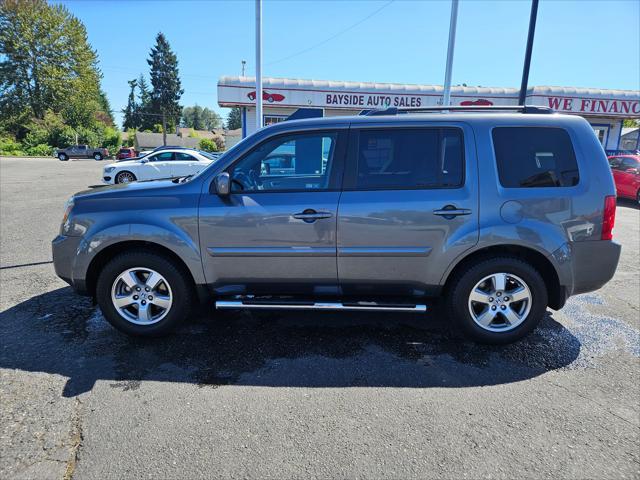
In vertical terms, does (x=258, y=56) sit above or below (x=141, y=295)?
above

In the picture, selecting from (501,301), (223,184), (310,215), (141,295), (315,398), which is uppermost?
(223,184)

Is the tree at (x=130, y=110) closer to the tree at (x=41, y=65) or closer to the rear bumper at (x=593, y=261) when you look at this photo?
the tree at (x=41, y=65)

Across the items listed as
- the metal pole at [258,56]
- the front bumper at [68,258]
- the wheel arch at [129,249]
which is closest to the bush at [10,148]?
the metal pole at [258,56]

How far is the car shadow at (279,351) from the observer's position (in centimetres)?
318

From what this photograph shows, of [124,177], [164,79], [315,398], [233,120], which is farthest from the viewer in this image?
[233,120]

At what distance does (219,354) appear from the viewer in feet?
11.5

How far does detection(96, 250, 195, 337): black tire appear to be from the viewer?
3633mm

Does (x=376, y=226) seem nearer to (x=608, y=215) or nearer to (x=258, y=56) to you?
(x=608, y=215)

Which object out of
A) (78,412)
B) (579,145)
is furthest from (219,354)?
(579,145)

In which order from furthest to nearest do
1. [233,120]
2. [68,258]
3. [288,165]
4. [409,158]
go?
1. [233,120]
2. [288,165]
3. [68,258]
4. [409,158]

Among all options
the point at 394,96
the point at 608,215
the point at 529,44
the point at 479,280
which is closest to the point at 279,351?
the point at 479,280

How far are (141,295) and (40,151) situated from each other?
60.6m

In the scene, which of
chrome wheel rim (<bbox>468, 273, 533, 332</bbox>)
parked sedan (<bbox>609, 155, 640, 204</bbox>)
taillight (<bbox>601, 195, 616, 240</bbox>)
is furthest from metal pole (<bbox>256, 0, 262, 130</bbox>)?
parked sedan (<bbox>609, 155, 640, 204</bbox>)

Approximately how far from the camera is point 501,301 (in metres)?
3.61
